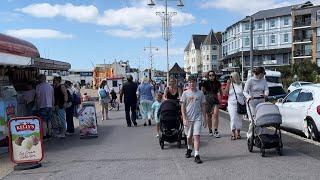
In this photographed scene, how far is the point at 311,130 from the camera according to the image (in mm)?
13531

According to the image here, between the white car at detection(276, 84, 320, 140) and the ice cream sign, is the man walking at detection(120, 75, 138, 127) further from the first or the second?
the ice cream sign

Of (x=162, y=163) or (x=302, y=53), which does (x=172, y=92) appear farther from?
(x=302, y=53)

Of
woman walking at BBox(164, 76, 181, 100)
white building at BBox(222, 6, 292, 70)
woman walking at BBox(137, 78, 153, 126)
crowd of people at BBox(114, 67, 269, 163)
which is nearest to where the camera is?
crowd of people at BBox(114, 67, 269, 163)

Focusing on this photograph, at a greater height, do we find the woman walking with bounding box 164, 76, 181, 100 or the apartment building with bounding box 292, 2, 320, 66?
the apartment building with bounding box 292, 2, 320, 66

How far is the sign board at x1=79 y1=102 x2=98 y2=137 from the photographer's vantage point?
1470cm

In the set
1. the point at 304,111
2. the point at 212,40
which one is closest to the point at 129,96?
the point at 304,111

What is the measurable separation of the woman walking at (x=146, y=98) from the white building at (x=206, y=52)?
404 ft

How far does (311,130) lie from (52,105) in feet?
22.6

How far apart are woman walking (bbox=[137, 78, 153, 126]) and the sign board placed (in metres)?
2.74

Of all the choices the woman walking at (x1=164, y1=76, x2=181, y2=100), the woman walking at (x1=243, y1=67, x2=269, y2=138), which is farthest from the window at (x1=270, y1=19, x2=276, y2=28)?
the woman walking at (x1=164, y1=76, x2=181, y2=100)

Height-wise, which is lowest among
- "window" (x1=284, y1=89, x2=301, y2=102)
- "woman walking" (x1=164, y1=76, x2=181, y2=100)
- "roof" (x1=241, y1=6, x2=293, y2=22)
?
"window" (x1=284, y1=89, x2=301, y2=102)

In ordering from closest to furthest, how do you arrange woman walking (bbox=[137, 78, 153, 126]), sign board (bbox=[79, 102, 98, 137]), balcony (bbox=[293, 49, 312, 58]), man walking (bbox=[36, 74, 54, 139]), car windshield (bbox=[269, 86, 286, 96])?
man walking (bbox=[36, 74, 54, 139]) → sign board (bbox=[79, 102, 98, 137]) → woman walking (bbox=[137, 78, 153, 126]) → car windshield (bbox=[269, 86, 286, 96]) → balcony (bbox=[293, 49, 312, 58])

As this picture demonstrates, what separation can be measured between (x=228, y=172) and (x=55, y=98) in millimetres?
7619

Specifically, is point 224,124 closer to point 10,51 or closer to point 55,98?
point 55,98
